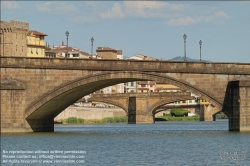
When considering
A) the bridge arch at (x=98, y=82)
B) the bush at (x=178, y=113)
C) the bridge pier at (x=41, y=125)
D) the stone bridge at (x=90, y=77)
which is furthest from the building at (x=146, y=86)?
the stone bridge at (x=90, y=77)

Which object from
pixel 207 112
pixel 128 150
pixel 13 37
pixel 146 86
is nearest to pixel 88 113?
pixel 13 37

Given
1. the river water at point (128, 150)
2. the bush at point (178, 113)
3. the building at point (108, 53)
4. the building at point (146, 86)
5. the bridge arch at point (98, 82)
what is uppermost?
the building at point (108, 53)

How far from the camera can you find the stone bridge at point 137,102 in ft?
403

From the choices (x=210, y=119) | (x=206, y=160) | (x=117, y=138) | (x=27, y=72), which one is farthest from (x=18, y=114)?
(x=210, y=119)

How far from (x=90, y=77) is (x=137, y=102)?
2324 inches

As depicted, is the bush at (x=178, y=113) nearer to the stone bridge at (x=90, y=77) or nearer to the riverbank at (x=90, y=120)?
the riverbank at (x=90, y=120)

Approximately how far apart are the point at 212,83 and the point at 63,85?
1219 centimetres

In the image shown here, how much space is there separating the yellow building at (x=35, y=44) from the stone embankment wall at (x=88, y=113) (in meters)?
12.3

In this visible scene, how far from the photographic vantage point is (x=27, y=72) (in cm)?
6644

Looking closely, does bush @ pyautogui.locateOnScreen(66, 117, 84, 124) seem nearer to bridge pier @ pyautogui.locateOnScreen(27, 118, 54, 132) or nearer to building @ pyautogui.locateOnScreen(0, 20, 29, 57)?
building @ pyautogui.locateOnScreen(0, 20, 29, 57)

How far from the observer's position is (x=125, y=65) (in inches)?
2606

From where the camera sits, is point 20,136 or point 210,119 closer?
point 20,136

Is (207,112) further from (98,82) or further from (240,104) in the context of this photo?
(240,104)

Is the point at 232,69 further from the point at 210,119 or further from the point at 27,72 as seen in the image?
the point at 210,119
